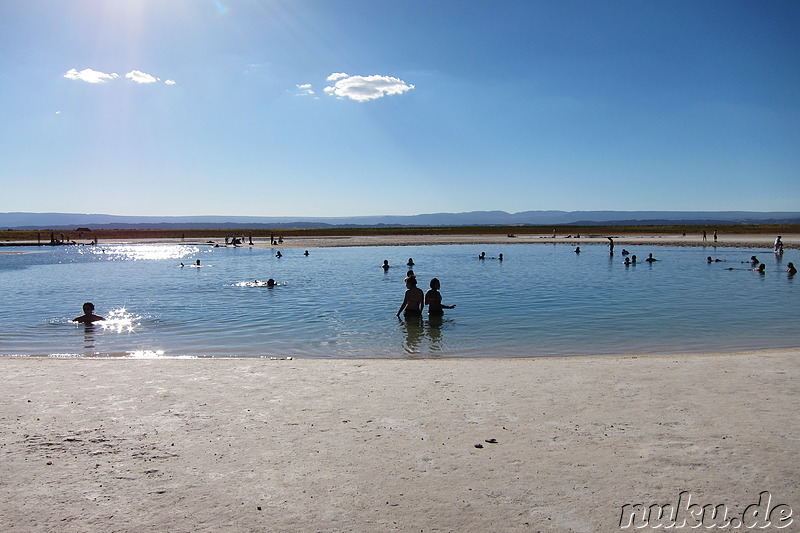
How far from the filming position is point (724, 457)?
5.43m

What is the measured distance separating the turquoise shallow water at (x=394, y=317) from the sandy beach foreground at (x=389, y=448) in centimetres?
392

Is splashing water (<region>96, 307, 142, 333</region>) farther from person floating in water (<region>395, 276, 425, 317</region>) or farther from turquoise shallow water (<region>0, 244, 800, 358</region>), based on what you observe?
person floating in water (<region>395, 276, 425, 317</region>)

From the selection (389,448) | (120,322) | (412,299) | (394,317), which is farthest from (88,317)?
(389,448)

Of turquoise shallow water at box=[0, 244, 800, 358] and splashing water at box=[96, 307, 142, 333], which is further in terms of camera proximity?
splashing water at box=[96, 307, 142, 333]

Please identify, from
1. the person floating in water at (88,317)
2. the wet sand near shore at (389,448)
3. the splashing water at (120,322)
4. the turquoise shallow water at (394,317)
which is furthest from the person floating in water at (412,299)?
the person floating in water at (88,317)

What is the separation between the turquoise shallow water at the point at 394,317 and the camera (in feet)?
43.3

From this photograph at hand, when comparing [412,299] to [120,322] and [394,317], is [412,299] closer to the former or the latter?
[394,317]

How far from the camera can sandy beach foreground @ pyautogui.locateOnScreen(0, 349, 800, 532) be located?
4.54m

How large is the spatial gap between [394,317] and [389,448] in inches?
468

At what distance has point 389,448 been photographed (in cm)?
585

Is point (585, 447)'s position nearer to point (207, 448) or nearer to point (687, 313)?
point (207, 448)

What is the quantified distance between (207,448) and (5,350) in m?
10.3

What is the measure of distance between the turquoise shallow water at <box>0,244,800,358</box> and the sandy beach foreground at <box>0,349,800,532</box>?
3922 millimetres

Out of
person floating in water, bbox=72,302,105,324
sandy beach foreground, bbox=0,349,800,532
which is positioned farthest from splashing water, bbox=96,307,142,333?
sandy beach foreground, bbox=0,349,800,532
